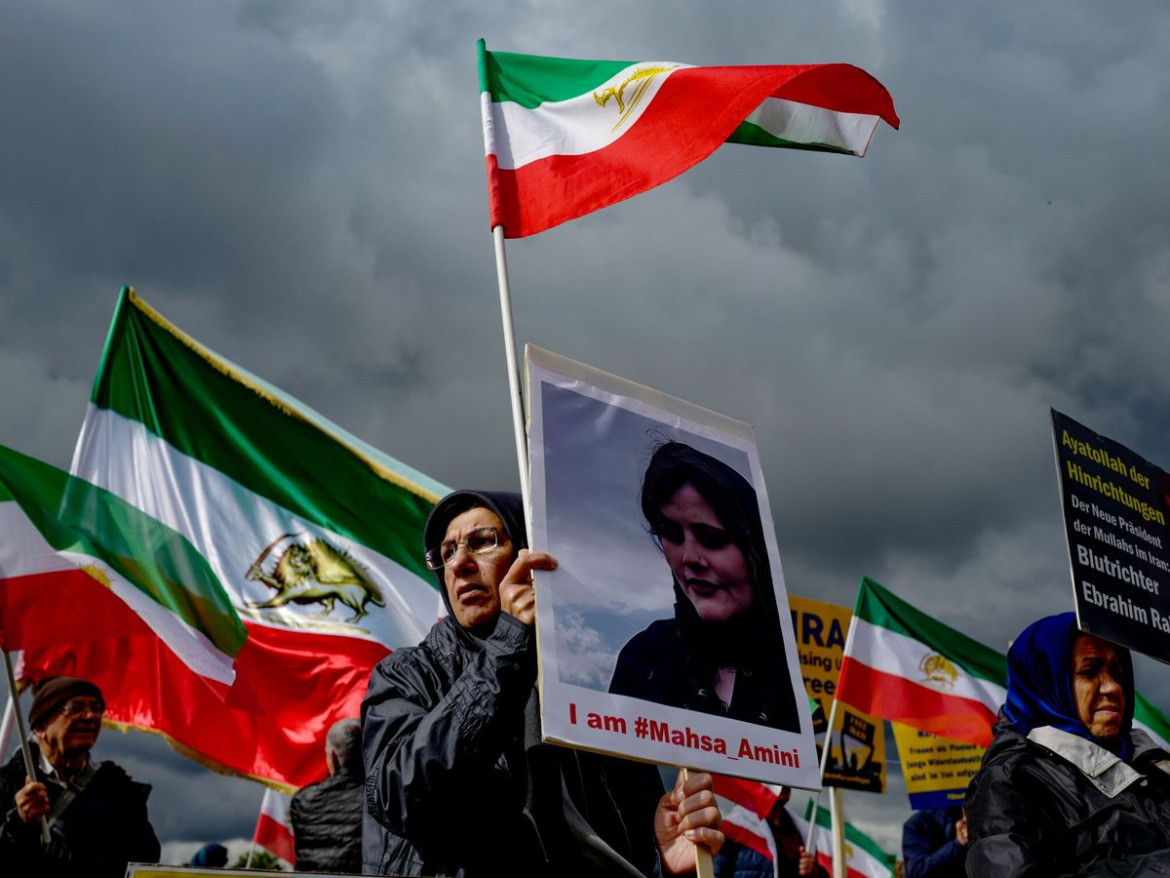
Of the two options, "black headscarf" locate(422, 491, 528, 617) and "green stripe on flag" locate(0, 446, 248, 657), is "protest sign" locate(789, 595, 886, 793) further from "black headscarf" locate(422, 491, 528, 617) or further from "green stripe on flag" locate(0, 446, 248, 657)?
"black headscarf" locate(422, 491, 528, 617)

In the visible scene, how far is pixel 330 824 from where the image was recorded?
18.8 feet

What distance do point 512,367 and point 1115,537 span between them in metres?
3.10

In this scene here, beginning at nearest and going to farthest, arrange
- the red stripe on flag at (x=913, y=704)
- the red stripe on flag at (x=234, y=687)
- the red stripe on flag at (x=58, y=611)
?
the red stripe on flag at (x=58, y=611) → the red stripe on flag at (x=234, y=687) → the red stripe on flag at (x=913, y=704)

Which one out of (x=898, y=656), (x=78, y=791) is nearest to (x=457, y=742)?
(x=78, y=791)

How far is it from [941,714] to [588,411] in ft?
29.9

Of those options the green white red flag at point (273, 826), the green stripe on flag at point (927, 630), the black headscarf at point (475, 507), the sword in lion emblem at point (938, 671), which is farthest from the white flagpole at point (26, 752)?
the sword in lion emblem at point (938, 671)

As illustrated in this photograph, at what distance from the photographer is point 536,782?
3.10m

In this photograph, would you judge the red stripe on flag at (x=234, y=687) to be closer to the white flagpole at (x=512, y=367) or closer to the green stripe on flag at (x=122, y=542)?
the green stripe on flag at (x=122, y=542)

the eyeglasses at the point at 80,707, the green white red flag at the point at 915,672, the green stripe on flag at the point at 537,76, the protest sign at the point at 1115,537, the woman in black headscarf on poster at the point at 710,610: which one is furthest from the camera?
the green white red flag at the point at 915,672

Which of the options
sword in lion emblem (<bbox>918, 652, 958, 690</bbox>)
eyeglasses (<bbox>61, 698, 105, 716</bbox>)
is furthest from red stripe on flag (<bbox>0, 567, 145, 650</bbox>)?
sword in lion emblem (<bbox>918, 652, 958, 690</bbox>)

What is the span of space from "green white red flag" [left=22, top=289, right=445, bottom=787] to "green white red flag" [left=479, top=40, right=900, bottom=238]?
11.6ft

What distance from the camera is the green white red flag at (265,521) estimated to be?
7836 millimetres

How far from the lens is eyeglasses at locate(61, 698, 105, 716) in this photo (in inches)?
228

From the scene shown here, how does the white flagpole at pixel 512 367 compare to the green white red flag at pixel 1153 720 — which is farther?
the green white red flag at pixel 1153 720
